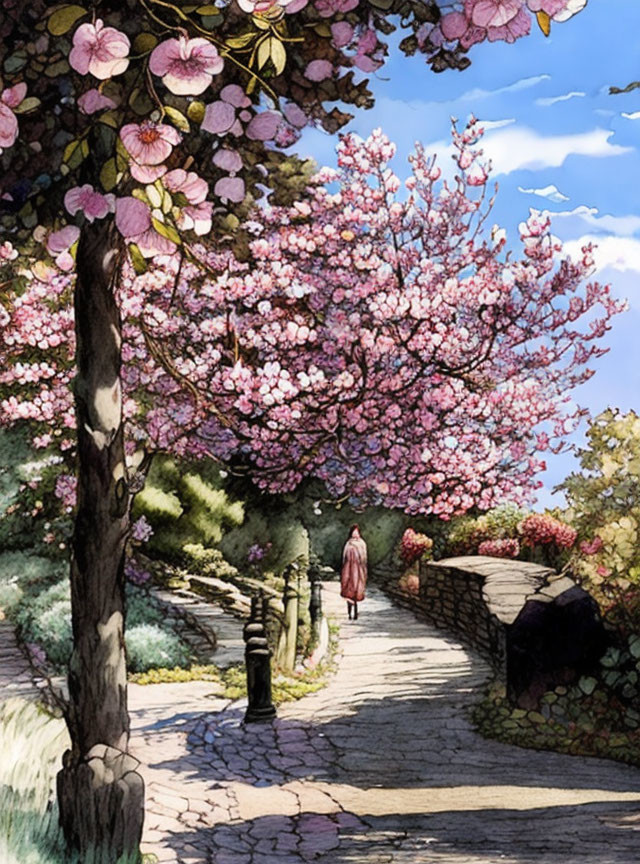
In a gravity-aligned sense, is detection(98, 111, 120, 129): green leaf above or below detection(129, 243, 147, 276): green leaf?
above

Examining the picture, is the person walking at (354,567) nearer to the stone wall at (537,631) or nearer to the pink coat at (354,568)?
the pink coat at (354,568)

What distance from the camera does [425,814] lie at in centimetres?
679

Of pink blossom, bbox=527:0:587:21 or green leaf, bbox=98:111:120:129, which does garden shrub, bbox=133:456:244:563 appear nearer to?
green leaf, bbox=98:111:120:129

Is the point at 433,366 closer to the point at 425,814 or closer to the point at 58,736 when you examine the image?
the point at 425,814

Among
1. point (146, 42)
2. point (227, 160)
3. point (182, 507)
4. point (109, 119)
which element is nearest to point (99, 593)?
point (227, 160)

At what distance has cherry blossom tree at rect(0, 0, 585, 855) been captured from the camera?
347 centimetres

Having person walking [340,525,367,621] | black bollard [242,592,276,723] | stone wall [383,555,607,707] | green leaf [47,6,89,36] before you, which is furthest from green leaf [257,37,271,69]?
person walking [340,525,367,621]

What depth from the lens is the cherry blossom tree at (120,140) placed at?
347cm

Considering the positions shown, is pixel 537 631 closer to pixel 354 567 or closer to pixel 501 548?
pixel 501 548

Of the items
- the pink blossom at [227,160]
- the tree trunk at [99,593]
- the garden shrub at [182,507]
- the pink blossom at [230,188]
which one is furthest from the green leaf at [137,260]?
the garden shrub at [182,507]

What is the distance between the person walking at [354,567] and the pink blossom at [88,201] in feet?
40.9

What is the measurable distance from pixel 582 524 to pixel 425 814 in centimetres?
383

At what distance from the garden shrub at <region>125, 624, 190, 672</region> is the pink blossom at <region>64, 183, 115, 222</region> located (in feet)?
27.9

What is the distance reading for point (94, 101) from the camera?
3.86 meters
